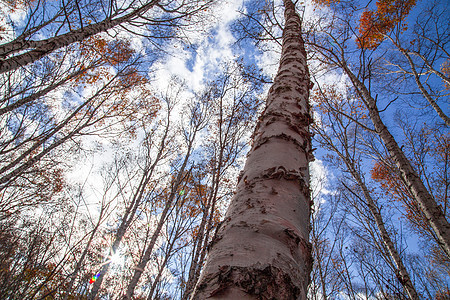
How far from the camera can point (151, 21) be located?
171 inches

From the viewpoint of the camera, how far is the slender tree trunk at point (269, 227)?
1.54 feet

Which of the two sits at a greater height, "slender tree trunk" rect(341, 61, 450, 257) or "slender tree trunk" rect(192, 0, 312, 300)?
"slender tree trunk" rect(341, 61, 450, 257)

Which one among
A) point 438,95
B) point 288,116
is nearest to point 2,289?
point 288,116

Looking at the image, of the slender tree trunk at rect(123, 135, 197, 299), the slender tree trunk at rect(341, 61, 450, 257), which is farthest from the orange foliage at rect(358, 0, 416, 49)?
the slender tree trunk at rect(123, 135, 197, 299)

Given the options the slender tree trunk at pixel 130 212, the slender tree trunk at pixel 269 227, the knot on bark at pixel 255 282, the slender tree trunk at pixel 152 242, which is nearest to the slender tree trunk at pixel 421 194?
the slender tree trunk at pixel 269 227

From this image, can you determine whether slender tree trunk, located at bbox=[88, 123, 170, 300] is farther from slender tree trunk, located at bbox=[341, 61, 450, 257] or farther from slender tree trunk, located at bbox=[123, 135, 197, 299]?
slender tree trunk, located at bbox=[341, 61, 450, 257]

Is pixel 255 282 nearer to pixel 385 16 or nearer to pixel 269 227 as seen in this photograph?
pixel 269 227

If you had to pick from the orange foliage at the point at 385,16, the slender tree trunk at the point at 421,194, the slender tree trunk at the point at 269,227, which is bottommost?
the slender tree trunk at the point at 269,227

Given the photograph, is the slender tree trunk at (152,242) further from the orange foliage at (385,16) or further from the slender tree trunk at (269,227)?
the orange foliage at (385,16)

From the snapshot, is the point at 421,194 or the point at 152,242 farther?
the point at 152,242

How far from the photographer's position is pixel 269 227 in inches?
23.8

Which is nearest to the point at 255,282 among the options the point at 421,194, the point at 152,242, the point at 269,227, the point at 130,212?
the point at 269,227

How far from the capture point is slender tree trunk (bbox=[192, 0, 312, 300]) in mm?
470

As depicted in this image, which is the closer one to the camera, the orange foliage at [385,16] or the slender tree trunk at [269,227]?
the slender tree trunk at [269,227]
